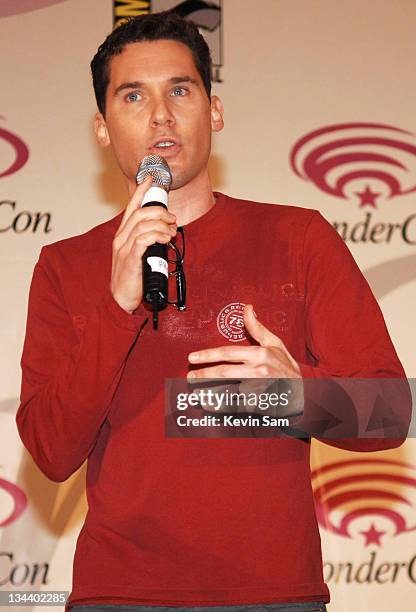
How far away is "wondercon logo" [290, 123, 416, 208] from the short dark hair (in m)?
1.28

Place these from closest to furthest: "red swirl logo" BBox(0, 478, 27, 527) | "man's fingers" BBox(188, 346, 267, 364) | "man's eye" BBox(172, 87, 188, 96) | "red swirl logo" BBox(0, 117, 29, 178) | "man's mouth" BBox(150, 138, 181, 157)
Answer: "man's fingers" BBox(188, 346, 267, 364) < "man's mouth" BBox(150, 138, 181, 157) < "man's eye" BBox(172, 87, 188, 96) < "red swirl logo" BBox(0, 478, 27, 527) < "red swirl logo" BBox(0, 117, 29, 178)

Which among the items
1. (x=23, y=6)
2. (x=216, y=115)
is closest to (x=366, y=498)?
(x=216, y=115)

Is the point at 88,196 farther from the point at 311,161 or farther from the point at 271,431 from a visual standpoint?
the point at 271,431

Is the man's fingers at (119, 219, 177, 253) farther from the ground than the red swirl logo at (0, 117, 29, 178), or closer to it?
closer to it

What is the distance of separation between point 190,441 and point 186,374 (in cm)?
14

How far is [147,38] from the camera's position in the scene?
2.04 meters

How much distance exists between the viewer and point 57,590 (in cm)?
300

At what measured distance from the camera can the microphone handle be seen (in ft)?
4.69

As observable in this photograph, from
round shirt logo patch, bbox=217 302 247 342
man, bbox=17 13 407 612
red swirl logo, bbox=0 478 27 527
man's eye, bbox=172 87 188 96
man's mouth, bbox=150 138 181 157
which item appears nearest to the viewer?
man, bbox=17 13 407 612

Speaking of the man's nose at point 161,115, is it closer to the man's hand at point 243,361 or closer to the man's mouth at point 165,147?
the man's mouth at point 165,147

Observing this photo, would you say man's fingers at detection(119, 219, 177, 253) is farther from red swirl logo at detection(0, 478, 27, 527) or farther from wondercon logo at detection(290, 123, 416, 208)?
wondercon logo at detection(290, 123, 416, 208)

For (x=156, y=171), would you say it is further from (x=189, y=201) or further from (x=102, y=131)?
(x=102, y=131)

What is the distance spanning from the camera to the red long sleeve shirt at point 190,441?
154cm

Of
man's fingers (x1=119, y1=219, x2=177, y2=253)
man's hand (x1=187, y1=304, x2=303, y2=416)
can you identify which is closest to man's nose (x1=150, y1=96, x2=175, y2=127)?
man's fingers (x1=119, y1=219, x2=177, y2=253)
